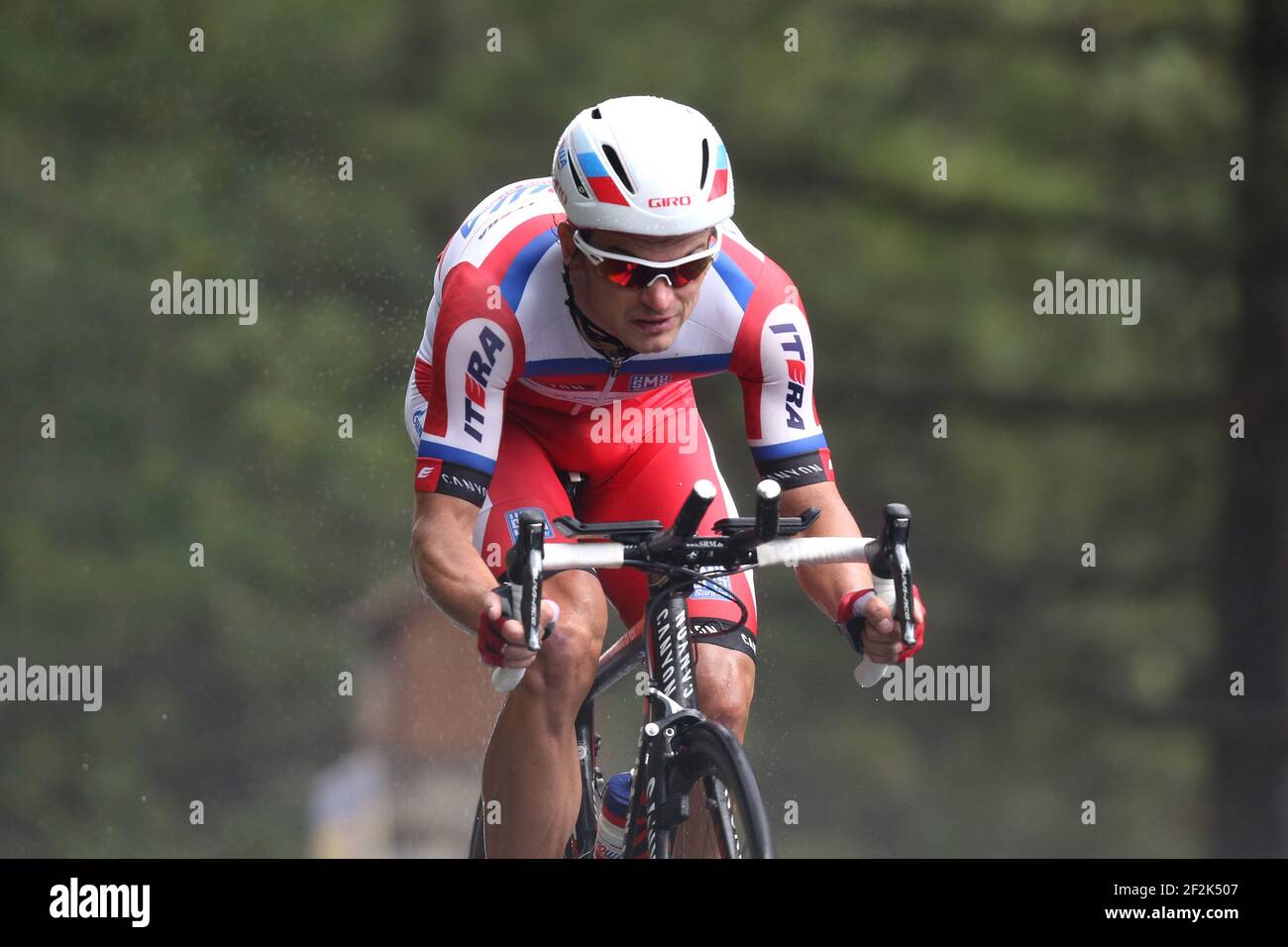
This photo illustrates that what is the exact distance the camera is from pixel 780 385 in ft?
13.2

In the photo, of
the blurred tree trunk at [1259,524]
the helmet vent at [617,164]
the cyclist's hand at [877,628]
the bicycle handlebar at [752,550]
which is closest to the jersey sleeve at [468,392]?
the helmet vent at [617,164]

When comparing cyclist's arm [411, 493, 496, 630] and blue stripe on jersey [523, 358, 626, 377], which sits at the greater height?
blue stripe on jersey [523, 358, 626, 377]

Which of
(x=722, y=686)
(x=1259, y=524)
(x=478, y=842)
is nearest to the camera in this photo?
(x=722, y=686)

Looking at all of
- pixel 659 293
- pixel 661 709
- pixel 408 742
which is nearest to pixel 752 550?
pixel 661 709

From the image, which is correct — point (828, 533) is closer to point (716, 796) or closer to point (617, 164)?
point (716, 796)

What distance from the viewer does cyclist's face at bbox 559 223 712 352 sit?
3.60 metres

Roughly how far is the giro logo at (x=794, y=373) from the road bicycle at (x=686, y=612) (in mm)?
443

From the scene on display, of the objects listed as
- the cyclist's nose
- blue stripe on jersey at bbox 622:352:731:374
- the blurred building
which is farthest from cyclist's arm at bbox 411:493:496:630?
the blurred building

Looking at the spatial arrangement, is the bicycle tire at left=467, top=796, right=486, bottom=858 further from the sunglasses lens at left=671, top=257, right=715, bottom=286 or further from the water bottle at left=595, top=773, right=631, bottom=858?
the sunglasses lens at left=671, top=257, right=715, bottom=286

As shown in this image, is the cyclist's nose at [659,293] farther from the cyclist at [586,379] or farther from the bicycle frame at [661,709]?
the bicycle frame at [661,709]

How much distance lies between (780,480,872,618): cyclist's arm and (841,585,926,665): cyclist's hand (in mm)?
222

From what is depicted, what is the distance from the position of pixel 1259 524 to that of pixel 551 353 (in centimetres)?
688

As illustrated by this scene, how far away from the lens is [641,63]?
12742mm
